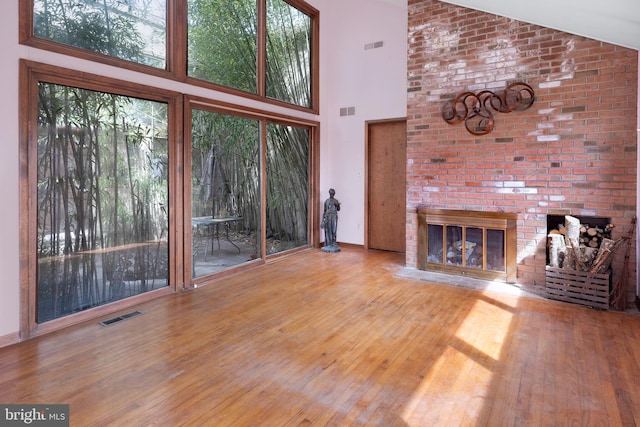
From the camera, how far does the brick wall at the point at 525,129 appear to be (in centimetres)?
363

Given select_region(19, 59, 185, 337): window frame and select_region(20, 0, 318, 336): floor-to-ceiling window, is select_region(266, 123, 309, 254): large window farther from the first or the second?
select_region(19, 59, 185, 337): window frame

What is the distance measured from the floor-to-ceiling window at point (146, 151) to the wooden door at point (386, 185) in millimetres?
1490

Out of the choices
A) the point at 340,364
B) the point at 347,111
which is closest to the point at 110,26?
the point at 340,364

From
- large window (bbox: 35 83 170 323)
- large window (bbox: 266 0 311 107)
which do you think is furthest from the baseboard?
large window (bbox: 266 0 311 107)

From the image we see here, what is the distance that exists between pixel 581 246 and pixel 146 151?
433 cm

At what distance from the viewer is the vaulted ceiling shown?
2.47 meters

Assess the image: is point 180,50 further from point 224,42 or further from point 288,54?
point 288,54

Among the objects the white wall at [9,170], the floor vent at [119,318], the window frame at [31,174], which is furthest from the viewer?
the floor vent at [119,318]

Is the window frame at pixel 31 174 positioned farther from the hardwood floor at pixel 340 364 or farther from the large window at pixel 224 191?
the large window at pixel 224 191

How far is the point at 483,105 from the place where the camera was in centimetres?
430

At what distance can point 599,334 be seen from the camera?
2896 millimetres

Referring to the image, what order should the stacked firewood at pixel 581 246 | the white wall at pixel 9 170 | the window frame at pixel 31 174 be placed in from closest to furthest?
the white wall at pixel 9 170 → the window frame at pixel 31 174 → the stacked firewood at pixel 581 246

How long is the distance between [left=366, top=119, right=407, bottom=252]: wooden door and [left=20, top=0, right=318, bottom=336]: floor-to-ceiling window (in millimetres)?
1490

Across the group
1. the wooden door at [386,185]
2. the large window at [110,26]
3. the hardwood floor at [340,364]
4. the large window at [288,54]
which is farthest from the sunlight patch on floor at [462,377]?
the large window at [288,54]
